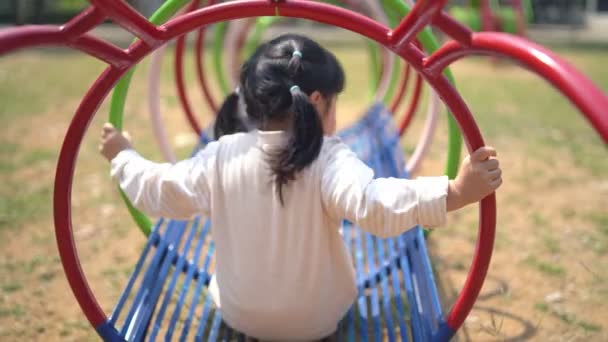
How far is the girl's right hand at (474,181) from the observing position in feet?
5.22

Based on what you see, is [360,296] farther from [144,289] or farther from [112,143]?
[112,143]

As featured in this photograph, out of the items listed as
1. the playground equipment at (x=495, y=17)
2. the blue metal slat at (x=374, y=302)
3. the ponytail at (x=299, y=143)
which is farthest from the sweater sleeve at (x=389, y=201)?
the playground equipment at (x=495, y=17)

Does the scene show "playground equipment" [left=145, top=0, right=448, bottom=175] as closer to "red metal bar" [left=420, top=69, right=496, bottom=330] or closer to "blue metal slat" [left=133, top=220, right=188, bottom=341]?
"red metal bar" [left=420, top=69, right=496, bottom=330]

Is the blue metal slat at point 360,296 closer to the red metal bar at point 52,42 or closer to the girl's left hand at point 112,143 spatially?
the girl's left hand at point 112,143

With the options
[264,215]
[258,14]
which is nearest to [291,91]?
[258,14]

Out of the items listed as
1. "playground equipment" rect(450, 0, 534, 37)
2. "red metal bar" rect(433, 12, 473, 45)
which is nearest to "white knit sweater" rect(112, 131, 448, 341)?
"red metal bar" rect(433, 12, 473, 45)

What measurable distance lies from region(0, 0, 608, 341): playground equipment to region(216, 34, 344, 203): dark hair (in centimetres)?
12

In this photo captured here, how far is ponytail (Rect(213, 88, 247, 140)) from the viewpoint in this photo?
87.0 inches

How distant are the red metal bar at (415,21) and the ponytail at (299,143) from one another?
0.96 feet

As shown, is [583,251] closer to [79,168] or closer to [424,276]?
[424,276]

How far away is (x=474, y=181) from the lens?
1.59 meters

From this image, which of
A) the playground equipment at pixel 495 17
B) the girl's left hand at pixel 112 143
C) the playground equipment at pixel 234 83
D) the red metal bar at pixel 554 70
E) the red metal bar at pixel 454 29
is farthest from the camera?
the playground equipment at pixel 495 17

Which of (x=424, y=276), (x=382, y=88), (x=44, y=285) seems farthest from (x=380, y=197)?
(x=382, y=88)

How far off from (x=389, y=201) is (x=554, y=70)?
57 centimetres
